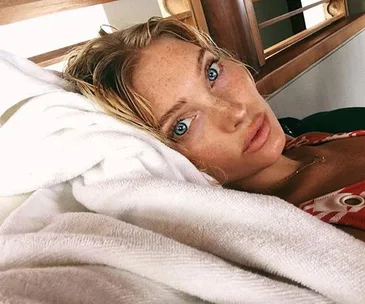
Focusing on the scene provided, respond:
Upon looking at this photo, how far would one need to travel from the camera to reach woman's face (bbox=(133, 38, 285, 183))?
31.0 inches

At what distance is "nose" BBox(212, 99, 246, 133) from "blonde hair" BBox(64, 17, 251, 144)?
0.11 meters

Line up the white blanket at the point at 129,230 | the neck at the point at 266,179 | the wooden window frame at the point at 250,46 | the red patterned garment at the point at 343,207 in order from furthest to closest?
the wooden window frame at the point at 250,46 → the neck at the point at 266,179 → the red patterned garment at the point at 343,207 → the white blanket at the point at 129,230

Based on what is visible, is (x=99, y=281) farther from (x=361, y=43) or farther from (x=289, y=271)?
(x=361, y=43)

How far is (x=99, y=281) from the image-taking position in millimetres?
384

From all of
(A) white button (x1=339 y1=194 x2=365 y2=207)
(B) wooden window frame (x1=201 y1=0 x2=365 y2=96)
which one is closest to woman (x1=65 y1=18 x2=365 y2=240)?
(A) white button (x1=339 y1=194 x2=365 y2=207)

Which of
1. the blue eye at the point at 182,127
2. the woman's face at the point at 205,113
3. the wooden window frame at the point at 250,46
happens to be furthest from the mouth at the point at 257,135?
the wooden window frame at the point at 250,46

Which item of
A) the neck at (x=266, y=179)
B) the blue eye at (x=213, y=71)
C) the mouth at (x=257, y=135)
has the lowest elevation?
the neck at (x=266, y=179)

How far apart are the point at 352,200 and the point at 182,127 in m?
0.34

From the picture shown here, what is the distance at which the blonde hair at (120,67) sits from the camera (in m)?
0.77

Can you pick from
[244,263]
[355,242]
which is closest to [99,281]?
[244,263]

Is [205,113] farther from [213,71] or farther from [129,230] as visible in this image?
[129,230]

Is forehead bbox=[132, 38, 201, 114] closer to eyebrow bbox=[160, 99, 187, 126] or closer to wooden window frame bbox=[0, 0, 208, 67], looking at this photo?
eyebrow bbox=[160, 99, 187, 126]

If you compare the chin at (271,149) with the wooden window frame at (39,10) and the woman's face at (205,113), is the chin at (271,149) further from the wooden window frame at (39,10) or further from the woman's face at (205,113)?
the wooden window frame at (39,10)

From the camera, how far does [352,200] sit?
713 millimetres
